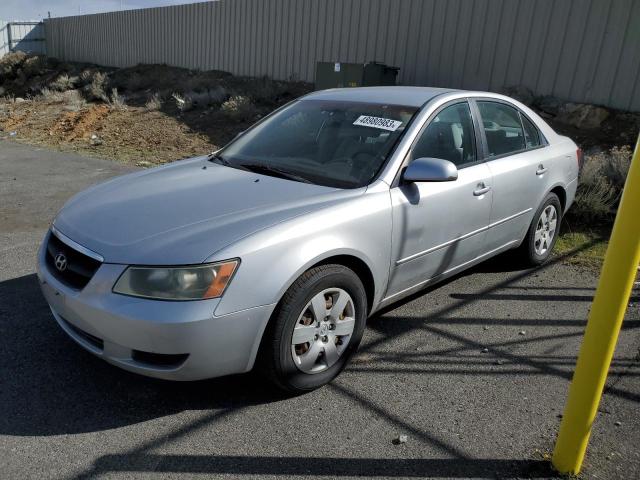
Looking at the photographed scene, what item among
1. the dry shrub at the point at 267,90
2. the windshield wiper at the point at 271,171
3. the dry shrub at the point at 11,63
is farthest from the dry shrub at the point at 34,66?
the windshield wiper at the point at 271,171

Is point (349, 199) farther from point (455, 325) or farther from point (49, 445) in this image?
point (49, 445)

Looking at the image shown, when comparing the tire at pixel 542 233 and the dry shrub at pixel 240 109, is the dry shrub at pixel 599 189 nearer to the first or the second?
the tire at pixel 542 233

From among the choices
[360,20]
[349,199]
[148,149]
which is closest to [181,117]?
[148,149]

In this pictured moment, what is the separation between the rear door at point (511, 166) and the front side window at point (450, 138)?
0.54 ft

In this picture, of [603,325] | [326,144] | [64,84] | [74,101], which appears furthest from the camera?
[64,84]

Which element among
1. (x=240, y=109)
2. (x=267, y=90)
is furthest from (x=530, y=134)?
A: (x=267, y=90)

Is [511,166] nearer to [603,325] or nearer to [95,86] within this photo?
[603,325]

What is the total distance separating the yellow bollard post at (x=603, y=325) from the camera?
227 cm

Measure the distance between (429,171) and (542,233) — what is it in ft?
7.67

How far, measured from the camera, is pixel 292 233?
9.80ft

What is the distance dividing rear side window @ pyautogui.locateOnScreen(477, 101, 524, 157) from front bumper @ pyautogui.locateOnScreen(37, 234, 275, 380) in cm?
254

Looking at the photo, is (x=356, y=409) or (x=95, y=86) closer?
(x=356, y=409)

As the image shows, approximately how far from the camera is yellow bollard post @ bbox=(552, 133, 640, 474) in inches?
89.2

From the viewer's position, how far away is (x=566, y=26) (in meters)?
10.9
